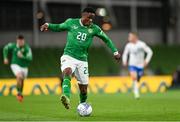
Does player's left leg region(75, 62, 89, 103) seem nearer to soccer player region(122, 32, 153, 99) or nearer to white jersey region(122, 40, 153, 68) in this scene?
soccer player region(122, 32, 153, 99)

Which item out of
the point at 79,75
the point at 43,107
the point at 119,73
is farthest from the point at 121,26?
the point at 79,75

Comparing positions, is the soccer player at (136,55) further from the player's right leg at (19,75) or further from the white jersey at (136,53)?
the player's right leg at (19,75)

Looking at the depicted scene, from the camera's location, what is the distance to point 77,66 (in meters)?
18.1

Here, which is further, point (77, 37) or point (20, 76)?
point (20, 76)

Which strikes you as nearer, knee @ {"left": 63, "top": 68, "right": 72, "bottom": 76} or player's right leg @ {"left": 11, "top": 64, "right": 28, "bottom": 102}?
knee @ {"left": 63, "top": 68, "right": 72, "bottom": 76}

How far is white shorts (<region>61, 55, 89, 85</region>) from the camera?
18.0 meters

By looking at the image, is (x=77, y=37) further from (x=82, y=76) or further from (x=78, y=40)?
(x=82, y=76)

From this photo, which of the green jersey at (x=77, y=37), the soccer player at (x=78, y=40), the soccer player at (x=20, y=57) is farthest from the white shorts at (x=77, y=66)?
the soccer player at (x=20, y=57)

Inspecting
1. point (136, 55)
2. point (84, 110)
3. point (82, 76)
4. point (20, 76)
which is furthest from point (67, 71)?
point (136, 55)

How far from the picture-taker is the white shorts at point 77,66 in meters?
18.0

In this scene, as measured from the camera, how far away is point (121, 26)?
164ft

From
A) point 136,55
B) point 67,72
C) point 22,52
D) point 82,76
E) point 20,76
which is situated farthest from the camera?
point 136,55

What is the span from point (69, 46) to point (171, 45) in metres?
30.9

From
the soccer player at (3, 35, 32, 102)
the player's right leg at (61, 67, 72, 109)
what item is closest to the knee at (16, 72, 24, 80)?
the soccer player at (3, 35, 32, 102)
